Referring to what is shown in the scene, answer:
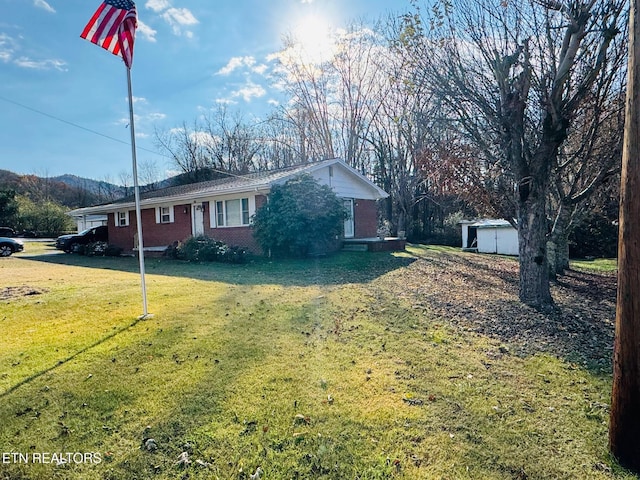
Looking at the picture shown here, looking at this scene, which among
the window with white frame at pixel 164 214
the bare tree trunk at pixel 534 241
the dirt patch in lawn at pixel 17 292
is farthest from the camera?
the window with white frame at pixel 164 214

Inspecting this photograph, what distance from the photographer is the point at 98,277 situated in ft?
36.6

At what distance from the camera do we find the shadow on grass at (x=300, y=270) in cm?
1023

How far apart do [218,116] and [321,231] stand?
2729 centimetres

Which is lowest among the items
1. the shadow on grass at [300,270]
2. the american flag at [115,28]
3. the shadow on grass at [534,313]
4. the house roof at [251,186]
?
the shadow on grass at [534,313]

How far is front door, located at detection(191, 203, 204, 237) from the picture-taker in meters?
18.0

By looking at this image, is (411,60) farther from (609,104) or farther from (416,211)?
(416,211)

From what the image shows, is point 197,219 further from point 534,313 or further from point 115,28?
point 534,313

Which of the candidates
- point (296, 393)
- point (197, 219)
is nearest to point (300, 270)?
point (296, 393)

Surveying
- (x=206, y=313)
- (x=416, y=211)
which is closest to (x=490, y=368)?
(x=206, y=313)

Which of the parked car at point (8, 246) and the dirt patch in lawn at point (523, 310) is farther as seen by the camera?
the parked car at point (8, 246)

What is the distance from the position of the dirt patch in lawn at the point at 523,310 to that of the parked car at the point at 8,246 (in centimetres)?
2107

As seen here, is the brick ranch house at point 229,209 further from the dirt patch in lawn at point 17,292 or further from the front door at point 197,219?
the dirt patch in lawn at point 17,292

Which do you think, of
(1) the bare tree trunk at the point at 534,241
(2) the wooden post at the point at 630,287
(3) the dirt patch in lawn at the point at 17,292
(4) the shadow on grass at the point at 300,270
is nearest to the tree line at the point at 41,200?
(4) the shadow on grass at the point at 300,270

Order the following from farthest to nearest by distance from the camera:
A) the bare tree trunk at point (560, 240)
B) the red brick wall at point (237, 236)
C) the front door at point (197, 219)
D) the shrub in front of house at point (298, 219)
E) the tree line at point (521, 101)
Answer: the front door at point (197, 219) < the red brick wall at point (237, 236) < the shrub in front of house at point (298, 219) < the bare tree trunk at point (560, 240) < the tree line at point (521, 101)
